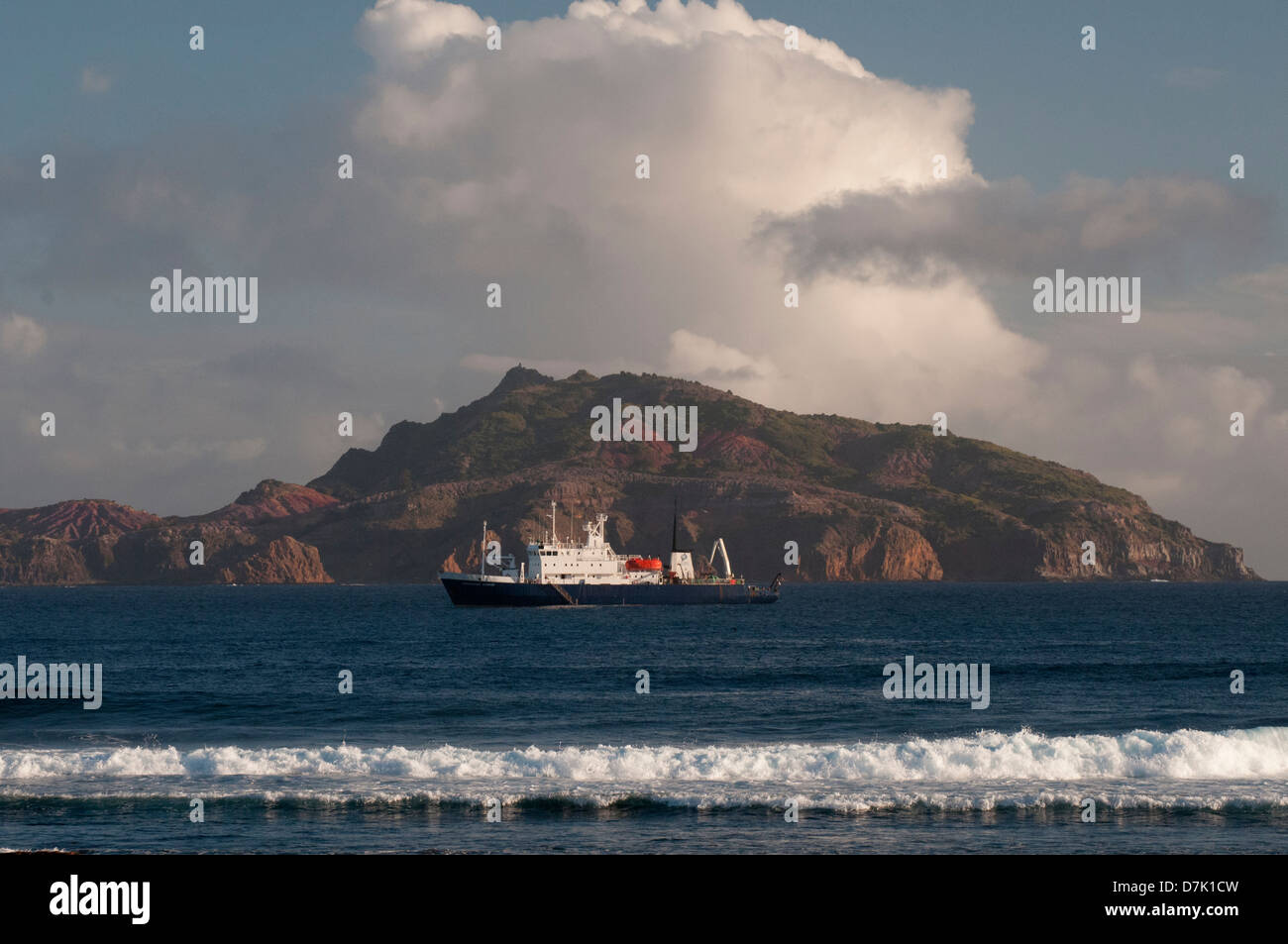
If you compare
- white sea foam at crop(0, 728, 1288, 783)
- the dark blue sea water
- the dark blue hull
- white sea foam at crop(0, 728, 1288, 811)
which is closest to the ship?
the dark blue hull

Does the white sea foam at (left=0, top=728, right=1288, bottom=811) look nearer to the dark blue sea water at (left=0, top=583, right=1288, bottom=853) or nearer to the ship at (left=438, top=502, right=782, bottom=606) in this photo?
the dark blue sea water at (left=0, top=583, right=1288, bottom=853)

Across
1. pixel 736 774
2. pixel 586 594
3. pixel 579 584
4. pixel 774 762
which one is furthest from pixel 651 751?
pixel 586 594

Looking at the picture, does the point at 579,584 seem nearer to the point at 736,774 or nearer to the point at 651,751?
the point at 651,751

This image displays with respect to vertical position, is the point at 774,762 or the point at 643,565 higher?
the point at 643,565

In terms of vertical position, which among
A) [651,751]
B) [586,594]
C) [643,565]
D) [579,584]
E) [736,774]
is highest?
[643,565]

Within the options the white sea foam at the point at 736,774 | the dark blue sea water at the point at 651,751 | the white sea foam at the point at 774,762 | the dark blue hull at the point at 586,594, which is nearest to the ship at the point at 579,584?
the dark blue hull at the point at 586,594

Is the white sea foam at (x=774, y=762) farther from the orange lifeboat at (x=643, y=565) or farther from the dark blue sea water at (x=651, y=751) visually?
the orange lifeboat at (x=643, y=565)
